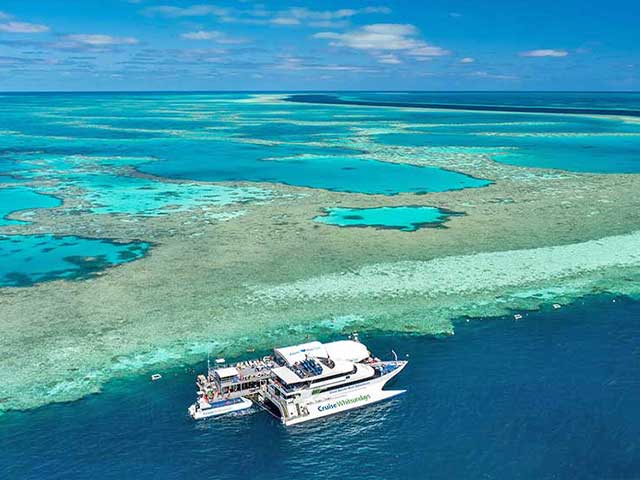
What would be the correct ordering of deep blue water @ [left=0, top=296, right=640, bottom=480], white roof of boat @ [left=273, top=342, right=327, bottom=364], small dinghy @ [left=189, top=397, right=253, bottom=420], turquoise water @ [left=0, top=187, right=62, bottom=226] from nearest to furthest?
1. deep blue water @ [left=0, top=296, right=640, bottom=480]
2. small dinghy @ [left=189, top=397, right=253, bottom=420]
3. white roof of boat @ [left=273, top=342, right=327, bottom=364]
4. turquoise water @ [left=0, top=187, right=62, bottom=226]

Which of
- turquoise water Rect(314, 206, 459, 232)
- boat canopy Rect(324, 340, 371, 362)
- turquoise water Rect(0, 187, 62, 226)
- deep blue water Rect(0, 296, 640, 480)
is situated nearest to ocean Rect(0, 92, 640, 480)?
deep blue water Rect(0, 296, 640, 480)

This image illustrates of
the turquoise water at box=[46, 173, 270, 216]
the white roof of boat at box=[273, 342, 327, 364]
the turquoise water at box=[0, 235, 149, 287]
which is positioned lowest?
the turquoise water at box=[0, 235, 149, 287]

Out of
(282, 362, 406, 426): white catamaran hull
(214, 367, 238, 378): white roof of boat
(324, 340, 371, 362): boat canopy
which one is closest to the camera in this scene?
(282, 362, 406, 426): white catamaran hull

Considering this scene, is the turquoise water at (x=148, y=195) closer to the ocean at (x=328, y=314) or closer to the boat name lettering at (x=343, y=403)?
the ocean at (x=328, y=314)

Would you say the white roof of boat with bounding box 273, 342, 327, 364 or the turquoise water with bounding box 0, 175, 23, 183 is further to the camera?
the turquoise water with bounding box 0, 175, 23, 183

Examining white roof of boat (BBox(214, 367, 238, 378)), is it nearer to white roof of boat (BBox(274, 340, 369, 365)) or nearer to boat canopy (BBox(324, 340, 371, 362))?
white roof of boat (BBox(274, 340, 369, 365))

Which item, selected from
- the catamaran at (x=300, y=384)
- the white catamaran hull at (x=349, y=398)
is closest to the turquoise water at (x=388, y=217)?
the catamaran at (x=300, y=384)
